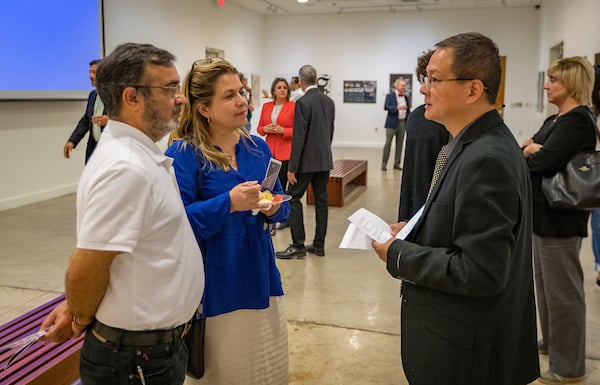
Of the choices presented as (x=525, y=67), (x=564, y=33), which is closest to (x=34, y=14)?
(x=564, y=33)

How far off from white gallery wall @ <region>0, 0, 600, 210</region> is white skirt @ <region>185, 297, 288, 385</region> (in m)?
7.17

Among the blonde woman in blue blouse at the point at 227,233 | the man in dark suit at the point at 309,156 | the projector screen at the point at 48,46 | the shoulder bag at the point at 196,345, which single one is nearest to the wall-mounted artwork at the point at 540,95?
the man in dark suit at the point at 309,156

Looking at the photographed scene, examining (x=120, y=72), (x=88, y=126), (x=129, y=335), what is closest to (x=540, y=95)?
(x=88, y=126)

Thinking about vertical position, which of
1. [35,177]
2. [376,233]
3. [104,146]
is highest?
[104,146]

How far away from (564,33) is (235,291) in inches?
385

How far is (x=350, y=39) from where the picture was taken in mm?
15562

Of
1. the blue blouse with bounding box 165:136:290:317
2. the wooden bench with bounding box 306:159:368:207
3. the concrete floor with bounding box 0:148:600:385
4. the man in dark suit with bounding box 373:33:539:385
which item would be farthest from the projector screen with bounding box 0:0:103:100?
the man in dark suit with bounding box 373:33:539:385

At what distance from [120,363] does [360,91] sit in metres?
14.9

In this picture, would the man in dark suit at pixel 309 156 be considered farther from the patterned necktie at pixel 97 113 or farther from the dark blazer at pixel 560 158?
the dark blazer at pixel 560 158

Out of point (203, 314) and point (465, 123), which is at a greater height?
point (465, 123)

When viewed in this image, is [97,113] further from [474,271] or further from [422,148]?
[474,271]

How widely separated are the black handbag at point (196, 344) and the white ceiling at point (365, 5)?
12.9 metres

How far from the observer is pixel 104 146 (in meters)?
1.39

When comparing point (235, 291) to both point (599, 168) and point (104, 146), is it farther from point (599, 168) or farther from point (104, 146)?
point (599, 168)
